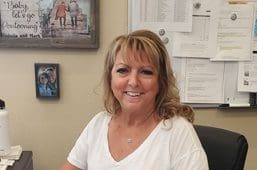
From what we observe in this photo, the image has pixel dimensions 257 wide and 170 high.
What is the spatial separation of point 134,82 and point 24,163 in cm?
82

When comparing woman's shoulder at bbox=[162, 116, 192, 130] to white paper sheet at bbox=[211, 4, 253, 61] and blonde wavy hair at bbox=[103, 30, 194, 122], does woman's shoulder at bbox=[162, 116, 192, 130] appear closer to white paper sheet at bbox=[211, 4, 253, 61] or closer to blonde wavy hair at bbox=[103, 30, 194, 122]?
blonde wavy hair at bbox=[103, 30, 194, 122]

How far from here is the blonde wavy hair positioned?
4.12ft

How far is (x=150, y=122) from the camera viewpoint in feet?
4.42

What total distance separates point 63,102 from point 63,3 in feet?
1.79

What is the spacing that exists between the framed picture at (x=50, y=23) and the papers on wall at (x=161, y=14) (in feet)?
0.68

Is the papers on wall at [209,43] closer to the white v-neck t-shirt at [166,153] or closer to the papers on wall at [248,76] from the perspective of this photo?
the papers on wall at [248,76]

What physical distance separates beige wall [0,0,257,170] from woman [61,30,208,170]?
1.80 feet

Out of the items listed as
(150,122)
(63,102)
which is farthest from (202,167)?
(63,102)

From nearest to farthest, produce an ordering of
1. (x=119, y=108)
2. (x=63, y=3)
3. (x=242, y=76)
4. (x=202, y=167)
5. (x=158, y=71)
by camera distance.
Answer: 1. (x=202, y=167)
2. (x=158, y=71)
3. (x=119, y=108)
4. (x=63, y=3)
5. (x=242, y=76)

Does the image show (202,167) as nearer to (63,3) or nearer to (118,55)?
(118,55)

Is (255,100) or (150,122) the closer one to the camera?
(150,122)

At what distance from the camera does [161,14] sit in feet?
6.17

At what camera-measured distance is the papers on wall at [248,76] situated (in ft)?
6.42

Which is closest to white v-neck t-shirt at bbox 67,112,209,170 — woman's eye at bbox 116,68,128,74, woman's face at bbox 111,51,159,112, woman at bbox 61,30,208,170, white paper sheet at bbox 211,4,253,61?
woman at bbox 61,30,208,170
